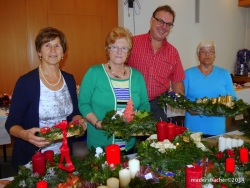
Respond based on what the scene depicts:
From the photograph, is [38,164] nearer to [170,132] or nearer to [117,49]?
[170,132]

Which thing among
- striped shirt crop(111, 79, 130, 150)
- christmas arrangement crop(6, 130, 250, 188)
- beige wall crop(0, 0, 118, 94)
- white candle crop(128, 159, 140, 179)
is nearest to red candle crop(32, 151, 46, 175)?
christmas arrangement crop(6, 130, 250, 188)

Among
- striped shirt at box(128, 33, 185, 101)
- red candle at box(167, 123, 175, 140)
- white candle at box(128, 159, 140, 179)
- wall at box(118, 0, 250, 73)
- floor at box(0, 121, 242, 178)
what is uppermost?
wall at box(118, 0, 250, 73)

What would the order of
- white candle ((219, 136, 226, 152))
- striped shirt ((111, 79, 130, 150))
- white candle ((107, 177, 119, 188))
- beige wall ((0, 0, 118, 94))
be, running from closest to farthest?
white candle ((107, 177, 119, 188))
white candle ((219, 136, 226, 152))
striped shirt ((111, 79, 130, 150))
beige wall ((0, 0, 118, 94))

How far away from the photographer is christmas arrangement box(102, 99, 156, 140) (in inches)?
61.1

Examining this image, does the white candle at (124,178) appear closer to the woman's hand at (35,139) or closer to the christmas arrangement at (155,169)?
the christmas arrangement at (155,169)

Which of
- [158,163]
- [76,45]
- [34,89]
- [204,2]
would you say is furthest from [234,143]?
[204,2]

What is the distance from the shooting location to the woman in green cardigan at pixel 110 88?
183 centimetres

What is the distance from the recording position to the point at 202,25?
558 cm

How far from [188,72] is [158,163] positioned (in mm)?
1368

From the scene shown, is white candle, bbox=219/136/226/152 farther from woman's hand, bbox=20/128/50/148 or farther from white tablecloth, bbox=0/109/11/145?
white tablecloth, bbox=0/109/11/145

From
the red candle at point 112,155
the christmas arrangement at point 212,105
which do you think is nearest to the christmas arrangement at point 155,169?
the red candle at point 112,155

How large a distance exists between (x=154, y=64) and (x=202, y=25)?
372 centimetres

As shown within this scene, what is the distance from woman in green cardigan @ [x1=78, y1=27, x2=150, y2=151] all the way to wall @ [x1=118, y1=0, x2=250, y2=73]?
9.16 feet

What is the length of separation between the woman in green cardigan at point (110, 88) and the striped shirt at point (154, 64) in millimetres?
438
